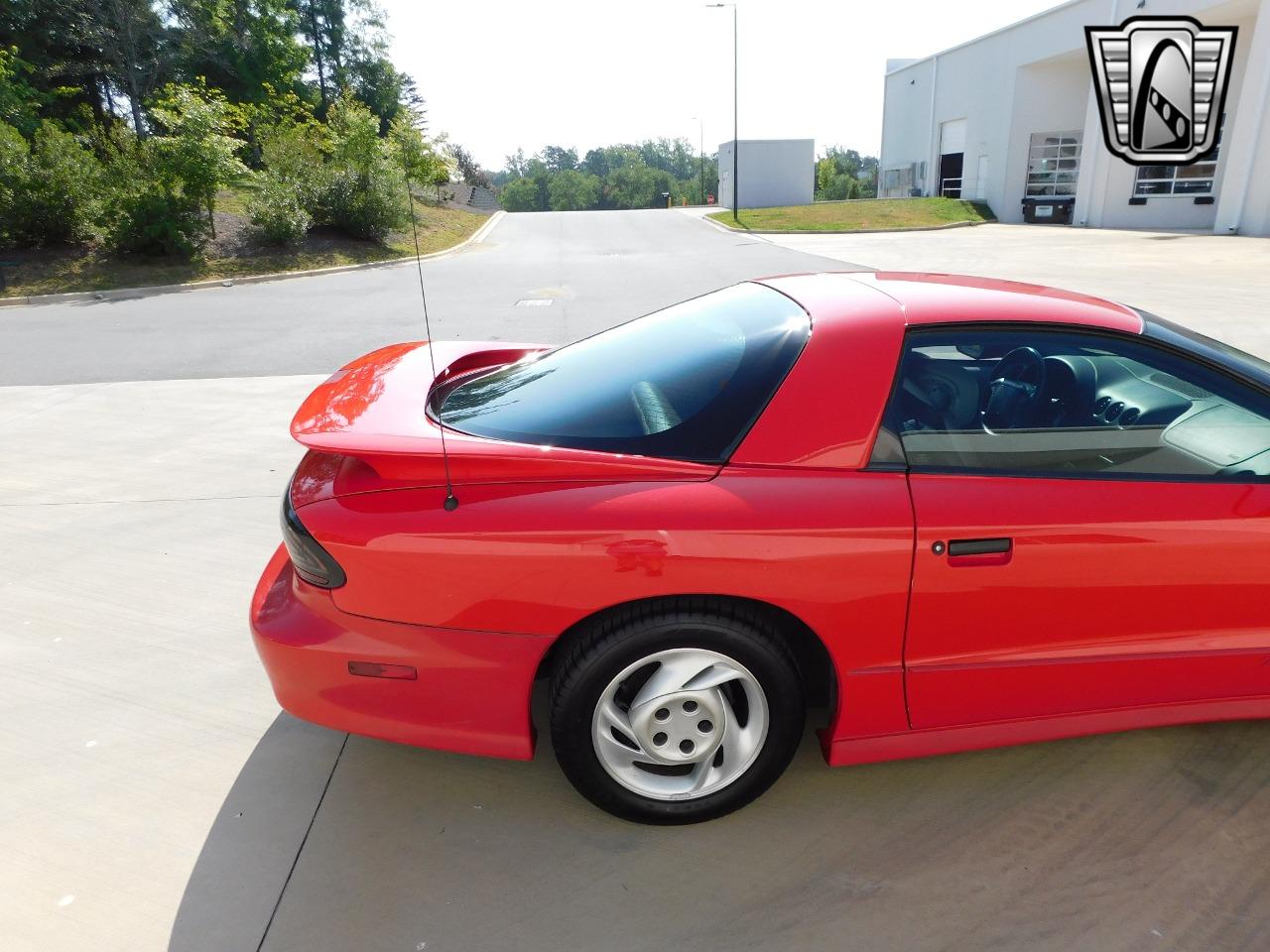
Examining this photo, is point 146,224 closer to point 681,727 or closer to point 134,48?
point 681,727

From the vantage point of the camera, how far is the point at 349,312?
13.0 meters

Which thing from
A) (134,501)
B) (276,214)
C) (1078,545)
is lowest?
(134,501)

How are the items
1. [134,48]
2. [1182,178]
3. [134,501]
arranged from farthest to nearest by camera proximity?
1. [134,48]
2. [1182,178]
3. [134,501]

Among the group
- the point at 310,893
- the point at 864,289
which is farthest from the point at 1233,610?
the point at 310,893

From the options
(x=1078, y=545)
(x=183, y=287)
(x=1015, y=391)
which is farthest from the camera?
(x=183, y=287)

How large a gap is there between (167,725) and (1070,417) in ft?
9.92

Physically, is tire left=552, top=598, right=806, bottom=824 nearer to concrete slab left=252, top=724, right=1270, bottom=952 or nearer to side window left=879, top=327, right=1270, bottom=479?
concrete slab left=252, top=724, right=1270, bottom=952

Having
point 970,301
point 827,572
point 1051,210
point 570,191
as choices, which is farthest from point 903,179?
point 570,191

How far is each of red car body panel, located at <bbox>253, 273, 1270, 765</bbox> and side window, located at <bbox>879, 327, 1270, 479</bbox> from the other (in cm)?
6

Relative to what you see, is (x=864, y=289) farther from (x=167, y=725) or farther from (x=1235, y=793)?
(x=167, y=725)

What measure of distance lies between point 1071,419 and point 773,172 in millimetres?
43603

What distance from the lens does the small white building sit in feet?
140

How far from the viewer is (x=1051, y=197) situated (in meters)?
32.1

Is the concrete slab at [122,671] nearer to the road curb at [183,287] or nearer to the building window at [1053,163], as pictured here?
the road curb at [183,287]
